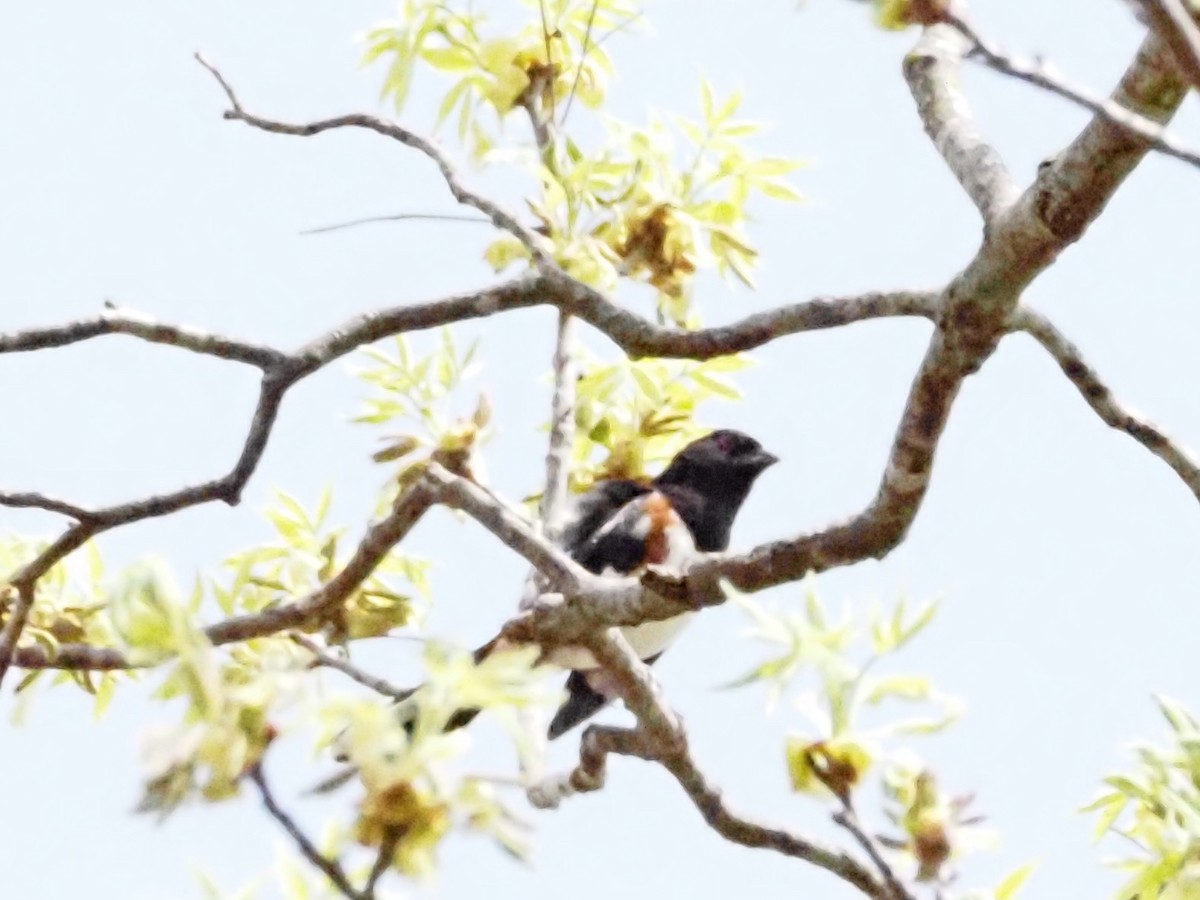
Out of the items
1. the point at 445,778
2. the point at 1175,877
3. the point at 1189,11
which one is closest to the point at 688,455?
the point at 1175,877

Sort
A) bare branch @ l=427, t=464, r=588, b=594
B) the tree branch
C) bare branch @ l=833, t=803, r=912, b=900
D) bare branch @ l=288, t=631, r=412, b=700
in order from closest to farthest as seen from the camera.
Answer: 1. bare branch @ l=833, t=803, r=912, b=900
2. bare branch @ l=427, t=464, r=588, b=594
3. the tree branch
4. bare branch @ l=288, t=631, r=412, b=700

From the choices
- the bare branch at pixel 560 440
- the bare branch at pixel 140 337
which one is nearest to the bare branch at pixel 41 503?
the bare branch at pixel 140 337

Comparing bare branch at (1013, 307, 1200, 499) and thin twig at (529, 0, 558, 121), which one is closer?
bare branch at (1013, 307, 1200, 499)

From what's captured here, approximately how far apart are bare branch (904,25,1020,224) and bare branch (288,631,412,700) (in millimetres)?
1269

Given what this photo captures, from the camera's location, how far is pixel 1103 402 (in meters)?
2.16

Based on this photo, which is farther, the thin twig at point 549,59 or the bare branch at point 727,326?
the thin twig at point 549,59

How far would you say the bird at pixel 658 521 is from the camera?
13.9ft

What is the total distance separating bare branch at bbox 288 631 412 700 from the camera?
2885 mm

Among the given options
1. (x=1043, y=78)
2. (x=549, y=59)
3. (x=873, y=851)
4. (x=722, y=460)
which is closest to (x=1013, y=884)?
(x=873, y=851)

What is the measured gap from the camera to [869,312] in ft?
7.47

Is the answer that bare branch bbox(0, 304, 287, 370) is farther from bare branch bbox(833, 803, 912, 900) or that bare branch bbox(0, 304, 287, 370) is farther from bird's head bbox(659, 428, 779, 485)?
bird's head bbox(659, 428, 779, 485)

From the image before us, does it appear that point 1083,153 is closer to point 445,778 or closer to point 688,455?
point 445,778

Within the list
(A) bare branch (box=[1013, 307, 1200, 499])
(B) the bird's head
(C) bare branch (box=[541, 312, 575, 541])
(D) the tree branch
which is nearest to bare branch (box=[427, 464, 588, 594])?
(D) the tree branch

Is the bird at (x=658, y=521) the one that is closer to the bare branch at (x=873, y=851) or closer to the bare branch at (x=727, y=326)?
the bare branch at (x=727, y=326)
